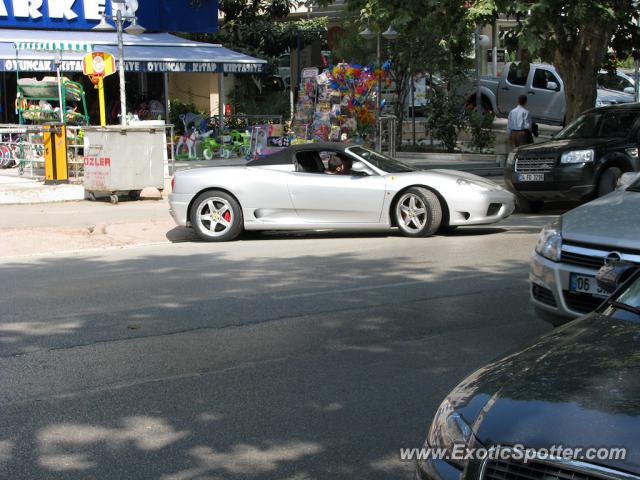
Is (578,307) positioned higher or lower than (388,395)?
higher

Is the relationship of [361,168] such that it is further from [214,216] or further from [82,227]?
[82,227]

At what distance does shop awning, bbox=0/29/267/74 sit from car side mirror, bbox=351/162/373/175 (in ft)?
42.6

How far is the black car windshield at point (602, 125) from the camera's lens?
48.4ft

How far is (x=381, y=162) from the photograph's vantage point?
41.5ft

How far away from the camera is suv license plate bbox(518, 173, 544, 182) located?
14445 millimetres

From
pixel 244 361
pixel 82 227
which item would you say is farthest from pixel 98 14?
pixel 244 361

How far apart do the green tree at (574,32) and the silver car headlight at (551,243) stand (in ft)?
31.3

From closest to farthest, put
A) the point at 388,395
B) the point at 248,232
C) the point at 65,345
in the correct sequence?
the point at 388,395 < the point at 65,345 < the point at 248,232

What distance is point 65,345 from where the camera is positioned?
7.10 m

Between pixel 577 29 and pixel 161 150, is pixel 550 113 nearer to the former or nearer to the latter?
pixel 577 29

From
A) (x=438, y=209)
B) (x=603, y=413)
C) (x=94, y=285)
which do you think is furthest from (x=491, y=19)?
(x=603, y=413)

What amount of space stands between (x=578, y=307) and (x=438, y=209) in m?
6.01

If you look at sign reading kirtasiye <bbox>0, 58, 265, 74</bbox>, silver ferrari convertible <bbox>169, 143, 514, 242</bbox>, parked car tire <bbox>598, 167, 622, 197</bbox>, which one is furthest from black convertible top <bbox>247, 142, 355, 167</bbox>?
sign reading kirtasiye <bbox>0, 58, 265, 74</bbox>

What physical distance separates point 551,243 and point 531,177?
27.3ft
